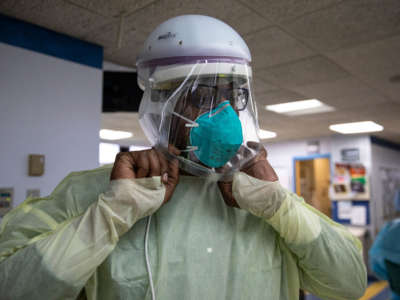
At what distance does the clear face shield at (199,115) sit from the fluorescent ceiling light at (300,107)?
11.5 ft

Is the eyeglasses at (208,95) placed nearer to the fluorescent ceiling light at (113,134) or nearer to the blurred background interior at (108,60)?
the blurred background interior at (108,60)

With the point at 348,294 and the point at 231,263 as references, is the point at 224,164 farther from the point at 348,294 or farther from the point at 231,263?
the point at 348,294

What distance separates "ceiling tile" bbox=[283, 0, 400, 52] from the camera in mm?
1953

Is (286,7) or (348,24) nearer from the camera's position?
(286,7)

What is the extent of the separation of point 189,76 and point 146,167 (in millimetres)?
261

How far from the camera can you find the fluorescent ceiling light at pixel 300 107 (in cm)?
431

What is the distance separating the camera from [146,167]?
2.65 feet

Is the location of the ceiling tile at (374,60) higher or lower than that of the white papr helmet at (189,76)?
higher

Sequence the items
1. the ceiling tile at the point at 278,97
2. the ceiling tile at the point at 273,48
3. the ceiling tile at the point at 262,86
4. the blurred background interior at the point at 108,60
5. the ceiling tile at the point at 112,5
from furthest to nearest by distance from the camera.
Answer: the ceiling tile at the point at 278,97
the ceiling tile at the point at 262,86
the ceiling tile at the point at 273,48
the blurred background interior at the point at 108,60
the ceiling tile at the point at 112,5

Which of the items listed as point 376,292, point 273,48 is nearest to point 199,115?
point 273,48

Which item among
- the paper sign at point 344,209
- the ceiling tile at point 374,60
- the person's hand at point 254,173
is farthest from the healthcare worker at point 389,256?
the paper sign at point 344,209

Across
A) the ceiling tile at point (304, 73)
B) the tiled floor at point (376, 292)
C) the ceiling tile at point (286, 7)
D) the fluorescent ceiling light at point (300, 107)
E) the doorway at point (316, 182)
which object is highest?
the ceiling tile at point (286, 7)

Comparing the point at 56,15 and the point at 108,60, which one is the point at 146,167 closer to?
the point at 56,15

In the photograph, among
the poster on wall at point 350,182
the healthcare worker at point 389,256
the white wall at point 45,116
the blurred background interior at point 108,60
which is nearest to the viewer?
the blurred background interior at point 108,60
